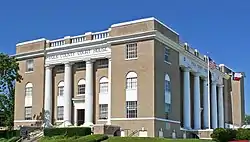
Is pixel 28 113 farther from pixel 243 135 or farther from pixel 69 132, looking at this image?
pixel 243 135

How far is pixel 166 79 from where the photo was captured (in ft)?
148

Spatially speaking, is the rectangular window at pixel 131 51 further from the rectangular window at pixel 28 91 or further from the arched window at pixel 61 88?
the rectangular window at pixel 28 91

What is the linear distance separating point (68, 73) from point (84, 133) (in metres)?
10.7

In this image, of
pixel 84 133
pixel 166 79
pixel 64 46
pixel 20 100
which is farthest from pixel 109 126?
pixel 20 100

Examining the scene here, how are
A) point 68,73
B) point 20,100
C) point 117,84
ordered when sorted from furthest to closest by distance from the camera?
1. point 20,100
2. point 68,73
3. point 117,84

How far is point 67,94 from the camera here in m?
48.3

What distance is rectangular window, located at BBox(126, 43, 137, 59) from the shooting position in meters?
43.7

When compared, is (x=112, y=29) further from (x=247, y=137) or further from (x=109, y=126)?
(x=247, y=137)

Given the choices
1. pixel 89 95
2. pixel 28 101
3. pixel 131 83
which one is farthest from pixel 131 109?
pixel 28 101

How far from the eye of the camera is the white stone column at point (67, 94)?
48062mm

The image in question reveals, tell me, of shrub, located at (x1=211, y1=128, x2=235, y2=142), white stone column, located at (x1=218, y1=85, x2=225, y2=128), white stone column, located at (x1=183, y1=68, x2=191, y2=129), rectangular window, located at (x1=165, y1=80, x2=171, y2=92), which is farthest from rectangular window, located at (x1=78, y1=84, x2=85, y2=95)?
white stone column, located at (x1=218, y1=85, x2=225, y2=128)

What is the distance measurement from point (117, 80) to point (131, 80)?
63.5 inches

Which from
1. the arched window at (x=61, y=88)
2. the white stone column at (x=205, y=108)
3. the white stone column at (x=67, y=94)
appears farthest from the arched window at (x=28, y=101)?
the white stone column at (x=205, y=108)

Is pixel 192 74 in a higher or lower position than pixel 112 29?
lower
